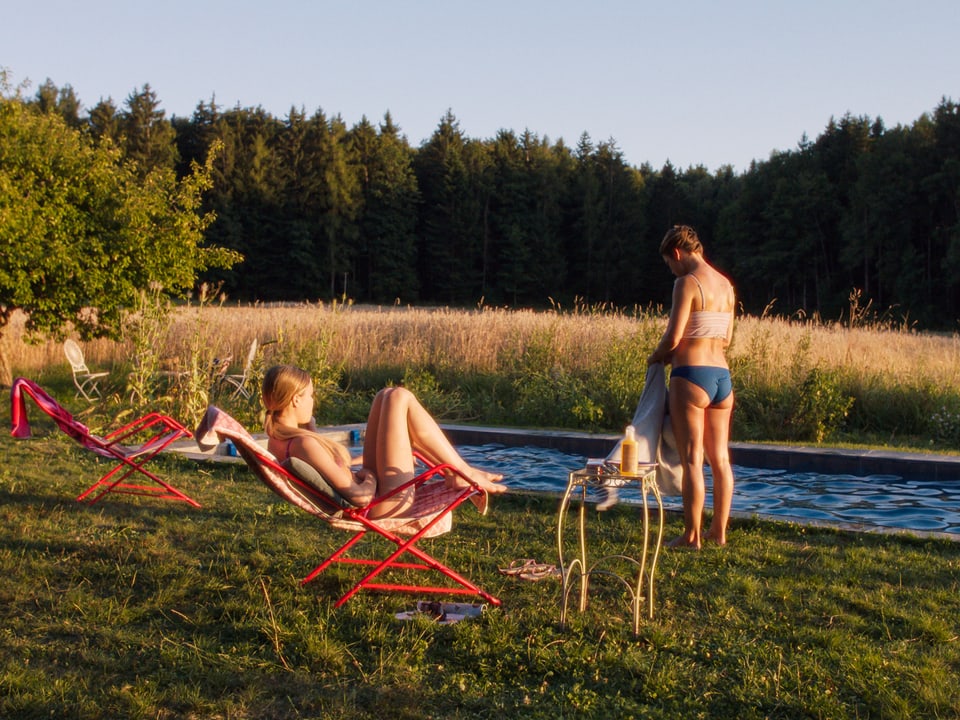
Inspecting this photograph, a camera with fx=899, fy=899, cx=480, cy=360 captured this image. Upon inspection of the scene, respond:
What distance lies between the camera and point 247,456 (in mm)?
3664

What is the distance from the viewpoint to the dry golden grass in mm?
10273

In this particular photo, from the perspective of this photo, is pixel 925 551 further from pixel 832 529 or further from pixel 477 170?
pixel 477 170

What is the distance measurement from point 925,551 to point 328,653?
312cm

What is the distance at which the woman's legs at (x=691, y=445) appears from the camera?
15.1 ft

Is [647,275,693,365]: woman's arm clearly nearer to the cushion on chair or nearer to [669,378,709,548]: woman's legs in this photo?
[669,378,709,548]: woman's legs

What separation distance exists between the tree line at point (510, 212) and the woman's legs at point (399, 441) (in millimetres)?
40268

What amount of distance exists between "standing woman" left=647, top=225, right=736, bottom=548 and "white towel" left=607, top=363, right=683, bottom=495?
92 mm

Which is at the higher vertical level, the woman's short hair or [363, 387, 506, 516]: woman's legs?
the woman's short hair

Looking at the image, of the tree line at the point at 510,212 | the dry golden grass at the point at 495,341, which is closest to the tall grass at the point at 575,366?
the dry golden grass at the point at 495,341

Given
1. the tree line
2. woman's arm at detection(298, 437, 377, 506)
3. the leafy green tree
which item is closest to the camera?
woman's arm at detection(298, 437, 377, 506)

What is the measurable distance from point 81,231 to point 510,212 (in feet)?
134

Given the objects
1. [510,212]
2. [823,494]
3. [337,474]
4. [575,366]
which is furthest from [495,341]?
[510,212]

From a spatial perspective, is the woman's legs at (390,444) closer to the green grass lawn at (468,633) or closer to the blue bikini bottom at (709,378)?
the green grass lawn at (468,633)

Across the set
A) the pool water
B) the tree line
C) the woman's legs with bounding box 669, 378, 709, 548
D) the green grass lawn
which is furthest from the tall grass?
the tree line
